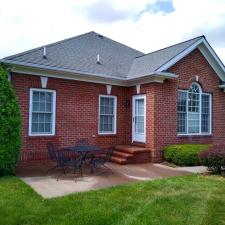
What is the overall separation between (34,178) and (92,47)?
28.8 feet

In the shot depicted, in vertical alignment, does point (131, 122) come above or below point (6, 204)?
above

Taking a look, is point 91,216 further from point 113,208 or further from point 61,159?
point 61,159

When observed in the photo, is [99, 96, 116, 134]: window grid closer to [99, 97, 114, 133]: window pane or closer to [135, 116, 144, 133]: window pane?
[99, 97, 114, 133]: window pane

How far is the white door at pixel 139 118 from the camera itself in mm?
12259

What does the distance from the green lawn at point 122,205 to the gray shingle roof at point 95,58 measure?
529cm

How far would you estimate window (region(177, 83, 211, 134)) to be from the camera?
12.8 metres

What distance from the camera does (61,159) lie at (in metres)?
8.80

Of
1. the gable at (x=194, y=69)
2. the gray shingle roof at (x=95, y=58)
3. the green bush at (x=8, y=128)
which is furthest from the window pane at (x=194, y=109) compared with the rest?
the green bush at (x=8, y=128)

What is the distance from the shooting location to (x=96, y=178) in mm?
8281

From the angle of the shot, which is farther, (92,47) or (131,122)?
(92,47)

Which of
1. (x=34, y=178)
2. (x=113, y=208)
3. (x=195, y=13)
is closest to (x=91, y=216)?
(x=113, y=208)

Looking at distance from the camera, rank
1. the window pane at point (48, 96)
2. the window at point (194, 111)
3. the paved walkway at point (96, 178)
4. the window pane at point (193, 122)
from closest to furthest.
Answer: the paved walkway at point (96, 178) < the window pane at point (48, 96) < the window at point (194, 111) < the window pane at point (193, 122)

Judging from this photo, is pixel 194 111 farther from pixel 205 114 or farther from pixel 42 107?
pixel 42 107

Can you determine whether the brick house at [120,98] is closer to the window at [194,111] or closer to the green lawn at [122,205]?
the window at [194,111]
